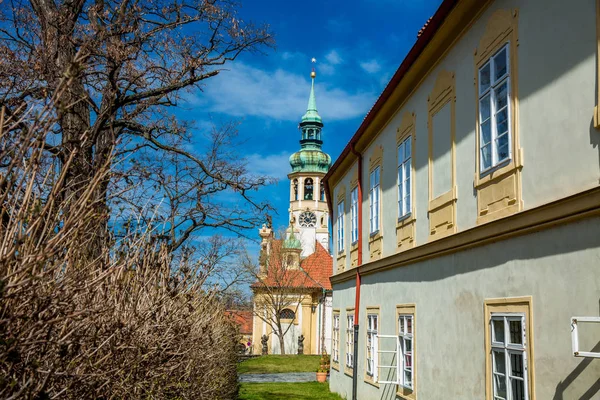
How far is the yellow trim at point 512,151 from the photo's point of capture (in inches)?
290

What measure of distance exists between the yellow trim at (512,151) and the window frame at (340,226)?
11510 millimetres

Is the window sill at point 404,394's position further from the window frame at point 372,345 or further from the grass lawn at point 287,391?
the grass lawn at point 287,391

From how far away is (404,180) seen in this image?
41.3 feet

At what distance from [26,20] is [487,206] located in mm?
7075

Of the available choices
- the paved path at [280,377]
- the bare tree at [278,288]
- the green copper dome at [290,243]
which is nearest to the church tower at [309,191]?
the green copper dome at [290,243]

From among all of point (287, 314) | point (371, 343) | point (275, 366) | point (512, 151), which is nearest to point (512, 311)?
point (512, 151)

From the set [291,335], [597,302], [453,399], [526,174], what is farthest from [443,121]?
[291,335]

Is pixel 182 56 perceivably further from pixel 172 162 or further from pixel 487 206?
pixel 487 206

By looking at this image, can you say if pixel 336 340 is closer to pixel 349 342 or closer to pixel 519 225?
pixel 349 342

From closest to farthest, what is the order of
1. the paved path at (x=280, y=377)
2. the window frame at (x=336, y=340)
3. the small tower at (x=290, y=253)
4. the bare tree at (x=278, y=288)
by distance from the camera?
the window frame at (x=336, y=340)
the paved path at (x=280, y=377)
the bare tree at (x=278, y=288)
the small tower at (x=290, y=253)

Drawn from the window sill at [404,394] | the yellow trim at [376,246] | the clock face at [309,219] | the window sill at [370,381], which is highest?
the clock face at [309,219]

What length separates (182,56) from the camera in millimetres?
10367

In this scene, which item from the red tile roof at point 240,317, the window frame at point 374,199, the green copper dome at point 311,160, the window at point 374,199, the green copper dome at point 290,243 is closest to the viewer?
the window frame at point 374,199

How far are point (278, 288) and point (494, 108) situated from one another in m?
47.4
